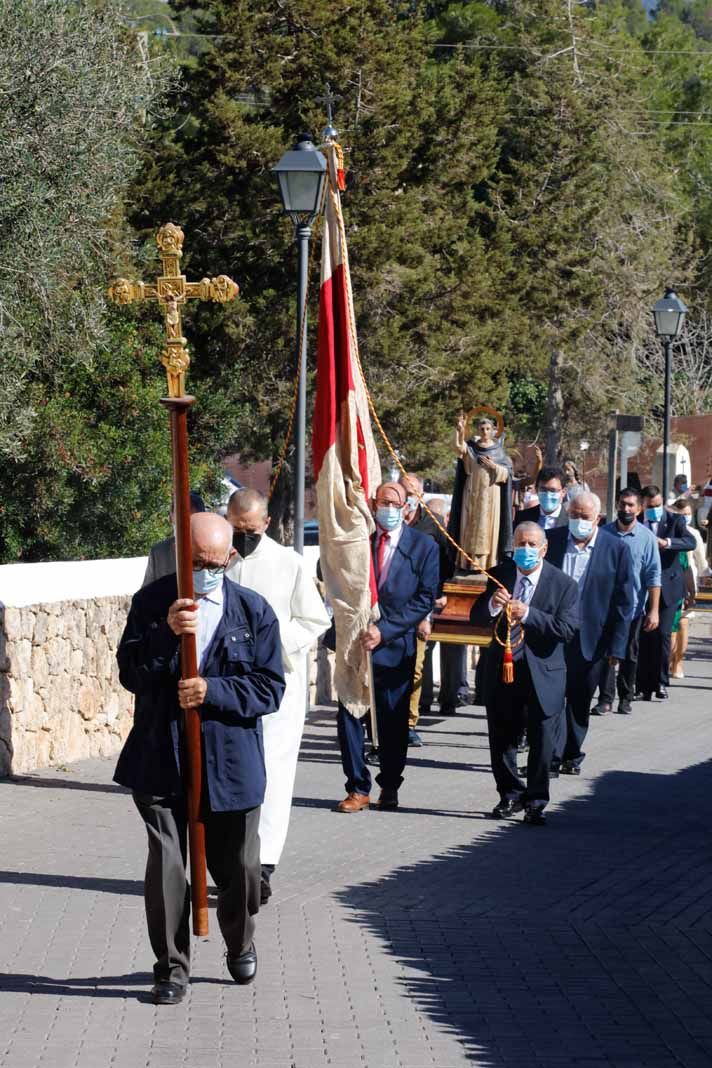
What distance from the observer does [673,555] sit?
57.5 feet

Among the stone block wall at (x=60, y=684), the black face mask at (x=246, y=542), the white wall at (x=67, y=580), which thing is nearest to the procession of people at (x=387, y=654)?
the black face mask at (x=246, y=542)

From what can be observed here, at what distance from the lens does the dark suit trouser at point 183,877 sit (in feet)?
21.0

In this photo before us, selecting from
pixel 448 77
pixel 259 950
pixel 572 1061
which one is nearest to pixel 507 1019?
pixel 572 1061

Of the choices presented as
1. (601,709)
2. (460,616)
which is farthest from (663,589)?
(460,616)

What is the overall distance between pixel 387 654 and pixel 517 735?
0.89 metres

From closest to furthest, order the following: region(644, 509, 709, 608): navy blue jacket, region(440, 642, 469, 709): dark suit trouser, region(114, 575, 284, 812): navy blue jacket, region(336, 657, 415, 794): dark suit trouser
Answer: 1. region(114, 575, 284, 812): navy blue jacket
2. region(336, 657, 415, 794): dark suit trouser
3. region(440, 642, 469, 709): dark suit trouser
4. region(644, 509, 709, 608): navy blue jacket

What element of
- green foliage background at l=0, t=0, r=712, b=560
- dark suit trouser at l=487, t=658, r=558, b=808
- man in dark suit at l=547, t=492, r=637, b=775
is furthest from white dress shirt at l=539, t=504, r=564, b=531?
green foliage background at l=0, t=0, r=712, b=560

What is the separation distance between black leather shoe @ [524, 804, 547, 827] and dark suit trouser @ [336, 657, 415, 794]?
0.78 meters

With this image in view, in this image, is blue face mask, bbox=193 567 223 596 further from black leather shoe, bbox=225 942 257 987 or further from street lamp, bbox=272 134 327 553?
street lamp, bbox=272 134 327 553

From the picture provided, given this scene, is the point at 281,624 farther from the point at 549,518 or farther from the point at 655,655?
the point at 655,655

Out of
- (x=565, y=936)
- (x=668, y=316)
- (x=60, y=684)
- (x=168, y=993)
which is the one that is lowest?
(x=565, y=936)

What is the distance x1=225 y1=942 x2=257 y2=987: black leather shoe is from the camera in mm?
6691

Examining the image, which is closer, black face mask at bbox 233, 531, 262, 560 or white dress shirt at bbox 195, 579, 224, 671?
white dress shirt at bbox 195, 579, 224, 671

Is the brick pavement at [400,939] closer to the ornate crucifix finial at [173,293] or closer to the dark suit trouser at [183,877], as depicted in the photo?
the dark suit trouser at [183,877]
